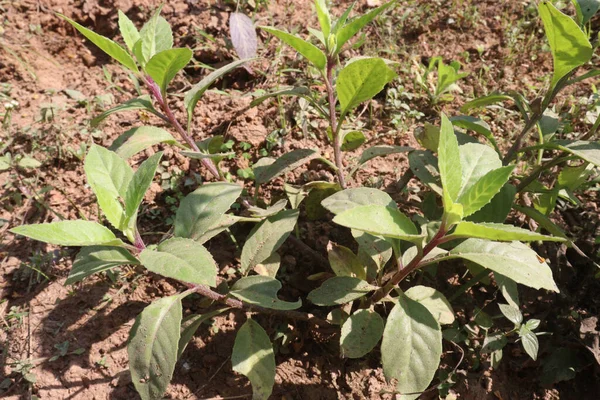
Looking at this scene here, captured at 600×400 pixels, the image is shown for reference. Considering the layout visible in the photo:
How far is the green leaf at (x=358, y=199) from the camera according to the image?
1957mm

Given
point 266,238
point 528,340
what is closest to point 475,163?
point 528,340

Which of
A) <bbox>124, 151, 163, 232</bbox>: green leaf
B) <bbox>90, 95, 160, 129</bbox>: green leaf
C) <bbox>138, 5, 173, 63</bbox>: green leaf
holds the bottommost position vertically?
<bbox>124, 151, 163, 232</bbox>: green leaf

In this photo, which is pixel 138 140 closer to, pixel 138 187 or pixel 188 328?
pixel 138 187

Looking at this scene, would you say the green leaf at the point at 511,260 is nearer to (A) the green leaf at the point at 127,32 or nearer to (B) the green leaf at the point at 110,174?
(B) the green leaf at the point at 110,174

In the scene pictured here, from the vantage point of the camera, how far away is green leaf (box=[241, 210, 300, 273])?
2.26m

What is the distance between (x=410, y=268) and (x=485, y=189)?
457 millimetres

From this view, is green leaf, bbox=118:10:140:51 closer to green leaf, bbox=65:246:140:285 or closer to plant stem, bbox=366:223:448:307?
green leaf, bbox=65:246:140:285

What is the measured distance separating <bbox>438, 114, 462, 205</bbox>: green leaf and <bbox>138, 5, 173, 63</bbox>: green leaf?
4.56 ft

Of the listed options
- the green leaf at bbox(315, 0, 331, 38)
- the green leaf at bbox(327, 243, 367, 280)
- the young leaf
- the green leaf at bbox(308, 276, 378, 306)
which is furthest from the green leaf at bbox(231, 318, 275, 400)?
the young leaf

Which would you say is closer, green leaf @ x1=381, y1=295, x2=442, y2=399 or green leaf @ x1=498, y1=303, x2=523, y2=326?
green leaf @ x1=381, y1=295, x2=442, y2=399

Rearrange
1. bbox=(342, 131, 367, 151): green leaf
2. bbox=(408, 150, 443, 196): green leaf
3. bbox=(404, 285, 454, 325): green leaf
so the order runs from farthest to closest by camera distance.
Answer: bbox=(342, 131, 367, 151): green leaf
bbox=(408, 150, 443, 196): green leaf
bbox=(404, 285, 454, 325): green leaf

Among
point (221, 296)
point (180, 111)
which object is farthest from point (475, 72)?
point (221, 296)

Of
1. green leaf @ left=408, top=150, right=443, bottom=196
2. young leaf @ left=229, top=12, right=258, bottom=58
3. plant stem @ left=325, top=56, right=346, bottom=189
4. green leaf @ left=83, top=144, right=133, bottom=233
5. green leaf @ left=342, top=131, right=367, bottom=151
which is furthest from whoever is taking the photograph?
young leaf @ left=229, top=12, right=258, bottom=58

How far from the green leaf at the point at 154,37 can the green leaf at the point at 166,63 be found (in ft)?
0.57
